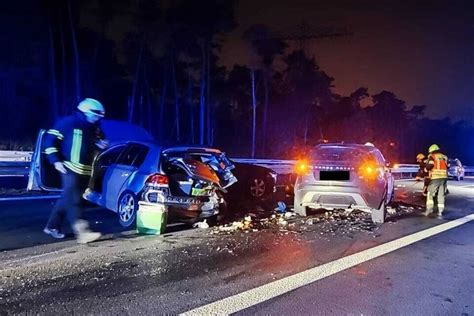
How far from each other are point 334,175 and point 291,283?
423 cm

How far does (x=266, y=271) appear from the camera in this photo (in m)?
5.57

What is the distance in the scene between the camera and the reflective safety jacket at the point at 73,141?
21.1 feet

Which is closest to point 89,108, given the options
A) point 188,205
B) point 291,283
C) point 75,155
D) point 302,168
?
point 75,155

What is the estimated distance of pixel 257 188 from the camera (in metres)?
12.2

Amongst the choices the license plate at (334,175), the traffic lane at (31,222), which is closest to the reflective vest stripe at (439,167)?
the traffic lane at (31,222)

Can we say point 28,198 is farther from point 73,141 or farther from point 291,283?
point 291,283

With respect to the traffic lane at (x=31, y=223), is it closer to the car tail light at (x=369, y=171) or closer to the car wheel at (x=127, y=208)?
the car wheel at (x=127, y=208)

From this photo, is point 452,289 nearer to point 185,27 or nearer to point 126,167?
point 126,167

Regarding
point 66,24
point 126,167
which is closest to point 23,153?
point 126,167

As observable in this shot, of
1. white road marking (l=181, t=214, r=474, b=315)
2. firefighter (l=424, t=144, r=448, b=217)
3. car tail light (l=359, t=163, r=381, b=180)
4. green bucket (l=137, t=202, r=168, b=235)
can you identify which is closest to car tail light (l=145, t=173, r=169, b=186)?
green bucket (l=137, t=202, r=168, b=235)

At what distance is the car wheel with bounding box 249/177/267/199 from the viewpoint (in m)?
12.1

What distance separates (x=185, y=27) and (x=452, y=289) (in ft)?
111

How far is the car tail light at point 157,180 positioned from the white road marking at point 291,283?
278 cm

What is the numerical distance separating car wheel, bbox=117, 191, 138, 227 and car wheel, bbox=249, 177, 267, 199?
186 inches
